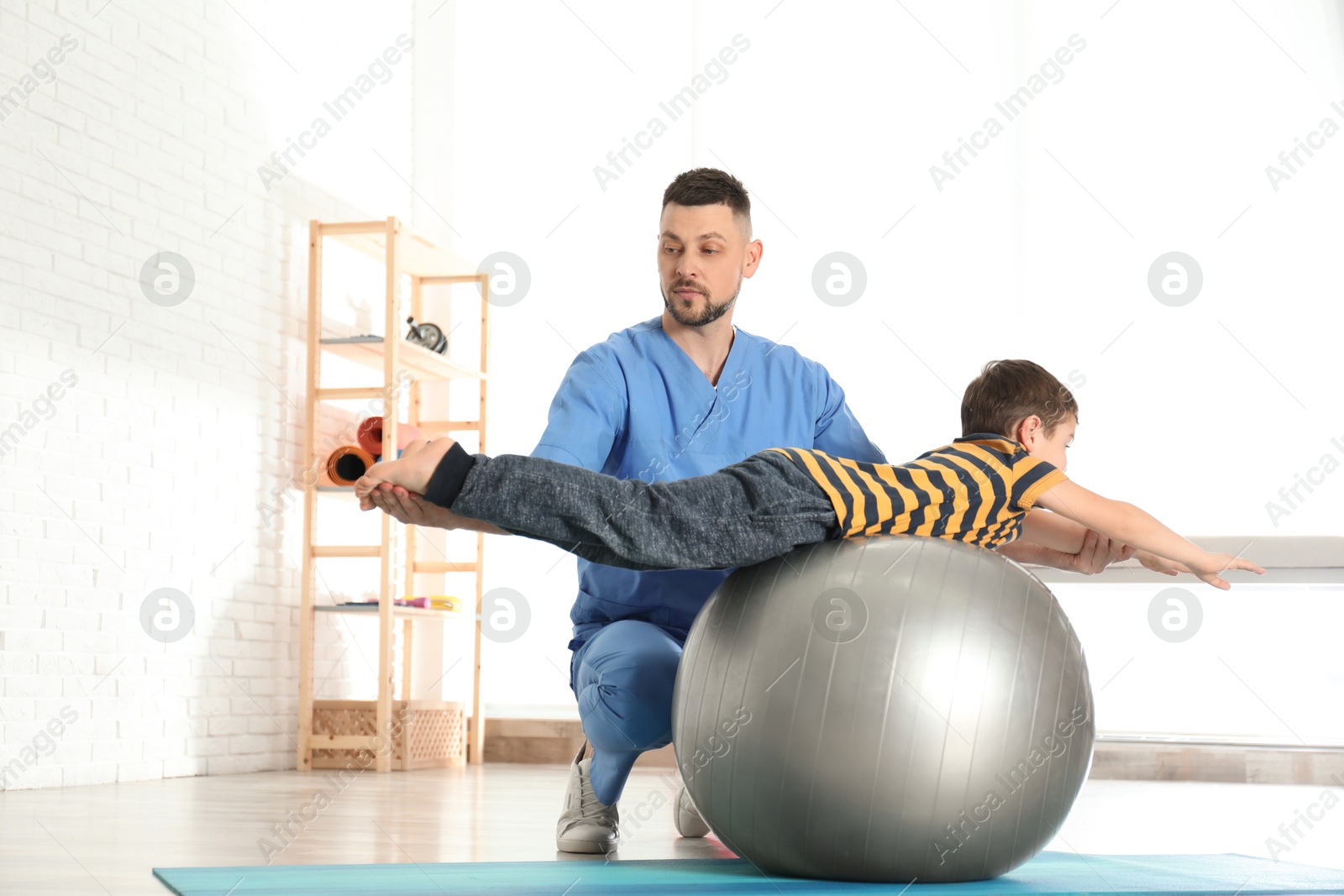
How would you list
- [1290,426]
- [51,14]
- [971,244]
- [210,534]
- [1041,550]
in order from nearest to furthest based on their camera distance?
1. [1041,550]
2. [51,14]
3. [210,534]
4. [1290,426]
5. [971,244]

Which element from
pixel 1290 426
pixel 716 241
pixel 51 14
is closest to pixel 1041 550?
pixel 716 241

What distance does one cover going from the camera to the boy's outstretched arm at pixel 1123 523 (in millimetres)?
1739

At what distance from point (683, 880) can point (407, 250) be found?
3501 mm

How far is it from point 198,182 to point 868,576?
314cm

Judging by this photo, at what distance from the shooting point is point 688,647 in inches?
64.9

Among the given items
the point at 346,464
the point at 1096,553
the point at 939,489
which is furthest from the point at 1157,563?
the point at 346,464

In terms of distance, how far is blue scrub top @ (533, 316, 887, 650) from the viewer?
6.69ft

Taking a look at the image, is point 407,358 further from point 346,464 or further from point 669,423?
point 669,423

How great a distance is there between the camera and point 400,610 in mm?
4375

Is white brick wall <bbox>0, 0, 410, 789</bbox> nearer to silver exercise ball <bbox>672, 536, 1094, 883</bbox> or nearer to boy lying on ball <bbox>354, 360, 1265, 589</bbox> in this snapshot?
boy lying on ball <bbox>354, 360, 1265, 589</bbox>

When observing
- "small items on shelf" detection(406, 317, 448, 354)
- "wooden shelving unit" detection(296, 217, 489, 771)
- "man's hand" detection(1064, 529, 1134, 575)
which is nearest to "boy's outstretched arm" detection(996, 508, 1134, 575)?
"man's hand" detection(1064, 529, 1134, 575)

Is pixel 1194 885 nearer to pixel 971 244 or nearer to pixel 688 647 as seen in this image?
pixel 688 647

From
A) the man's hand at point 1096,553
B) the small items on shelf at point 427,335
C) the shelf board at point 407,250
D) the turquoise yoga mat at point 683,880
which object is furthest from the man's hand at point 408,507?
the small items on shelf at point 427,335

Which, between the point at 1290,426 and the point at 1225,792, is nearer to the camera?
the point at 1225,792
